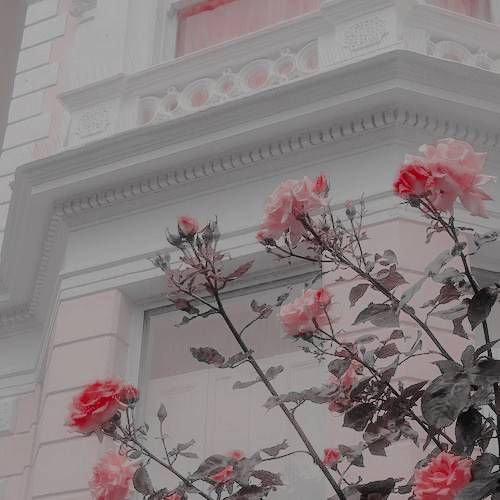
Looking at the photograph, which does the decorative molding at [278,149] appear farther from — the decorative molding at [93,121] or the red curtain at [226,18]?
the red curtain at [226,18]

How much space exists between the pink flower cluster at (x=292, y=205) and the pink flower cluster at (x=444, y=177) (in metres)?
0.19

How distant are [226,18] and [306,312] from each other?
4.21 meters

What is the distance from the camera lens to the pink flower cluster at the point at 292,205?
1.95 meters

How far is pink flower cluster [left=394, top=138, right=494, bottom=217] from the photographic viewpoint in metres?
1.83

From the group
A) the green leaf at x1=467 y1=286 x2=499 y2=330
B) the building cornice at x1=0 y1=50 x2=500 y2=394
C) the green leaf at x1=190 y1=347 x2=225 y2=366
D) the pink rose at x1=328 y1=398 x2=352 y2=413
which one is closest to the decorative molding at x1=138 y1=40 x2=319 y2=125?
the building cornice at x1=0 y1=50 x2=500 y2=394

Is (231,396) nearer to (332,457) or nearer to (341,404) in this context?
(332,457)

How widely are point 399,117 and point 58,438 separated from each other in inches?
87.7

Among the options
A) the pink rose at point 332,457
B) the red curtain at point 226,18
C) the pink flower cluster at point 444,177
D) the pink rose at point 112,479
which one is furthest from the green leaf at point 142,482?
the red curtain at point 226,18

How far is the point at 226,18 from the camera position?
592 centimetres

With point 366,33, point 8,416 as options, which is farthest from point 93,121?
point 8,416

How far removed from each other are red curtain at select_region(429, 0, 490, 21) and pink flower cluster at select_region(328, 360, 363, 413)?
153 inches

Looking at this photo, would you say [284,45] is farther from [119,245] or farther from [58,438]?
[58,438]

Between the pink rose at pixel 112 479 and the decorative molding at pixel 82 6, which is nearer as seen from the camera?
the pink rose at pixel 112 479

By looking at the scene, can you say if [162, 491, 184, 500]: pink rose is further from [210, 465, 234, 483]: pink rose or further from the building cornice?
the building cornice
